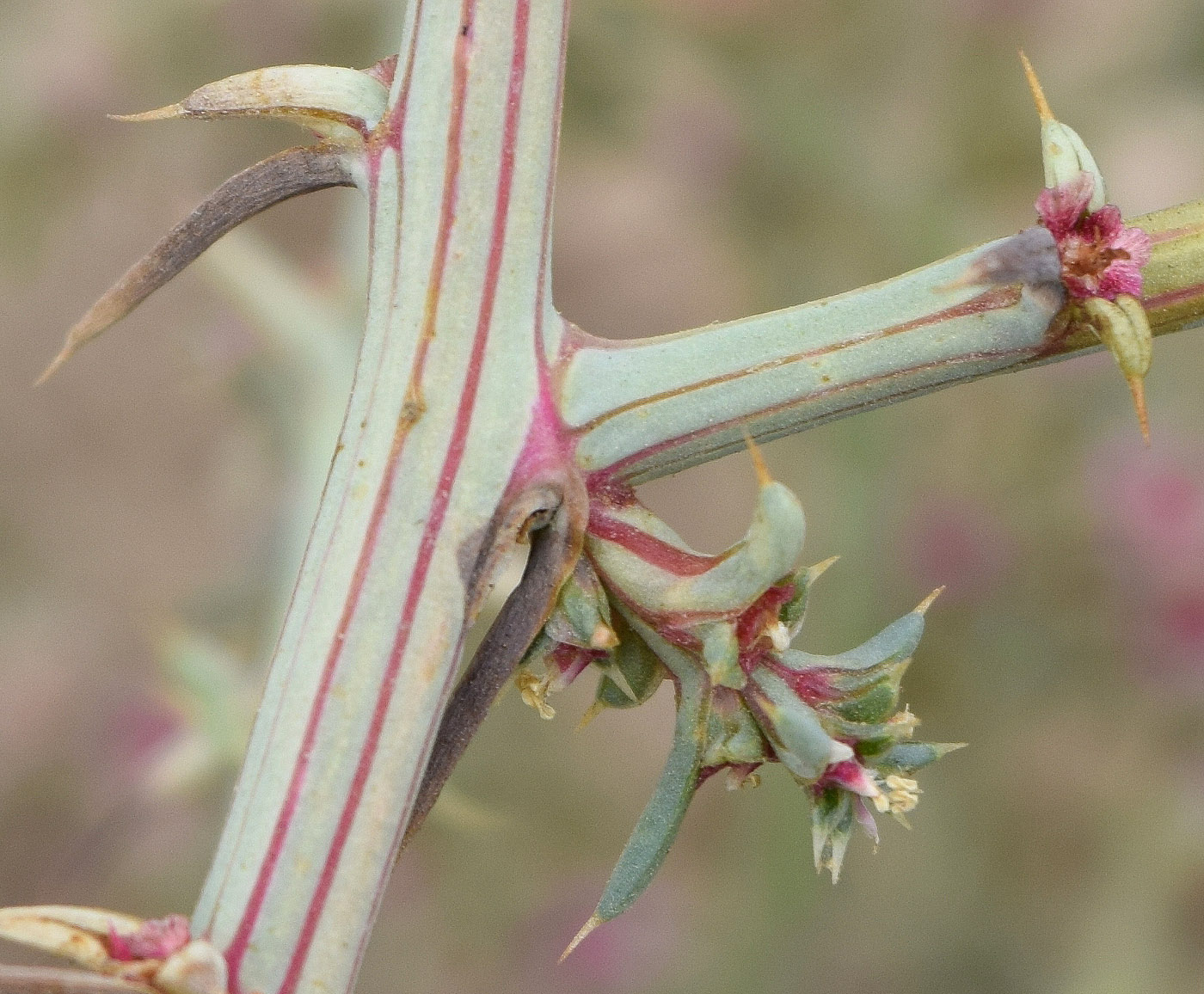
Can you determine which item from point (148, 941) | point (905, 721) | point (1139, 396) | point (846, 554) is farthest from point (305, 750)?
point (846, 554)

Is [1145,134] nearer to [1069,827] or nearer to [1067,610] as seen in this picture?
[1067,610]

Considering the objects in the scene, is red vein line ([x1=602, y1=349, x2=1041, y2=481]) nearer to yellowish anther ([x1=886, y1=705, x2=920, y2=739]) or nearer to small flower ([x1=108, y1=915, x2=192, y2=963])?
yellowish anther ([x1=886, y1=705, x2=920, y2=739])

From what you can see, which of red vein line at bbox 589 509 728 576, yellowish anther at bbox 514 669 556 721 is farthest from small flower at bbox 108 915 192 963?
red vein line at bbox 589 509 728 576

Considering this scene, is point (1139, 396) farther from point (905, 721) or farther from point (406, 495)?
point (406, 495)

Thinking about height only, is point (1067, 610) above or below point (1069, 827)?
above

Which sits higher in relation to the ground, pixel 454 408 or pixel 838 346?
pixel 838 346

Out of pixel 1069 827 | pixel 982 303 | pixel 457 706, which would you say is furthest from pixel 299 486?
pixel 1069 827
